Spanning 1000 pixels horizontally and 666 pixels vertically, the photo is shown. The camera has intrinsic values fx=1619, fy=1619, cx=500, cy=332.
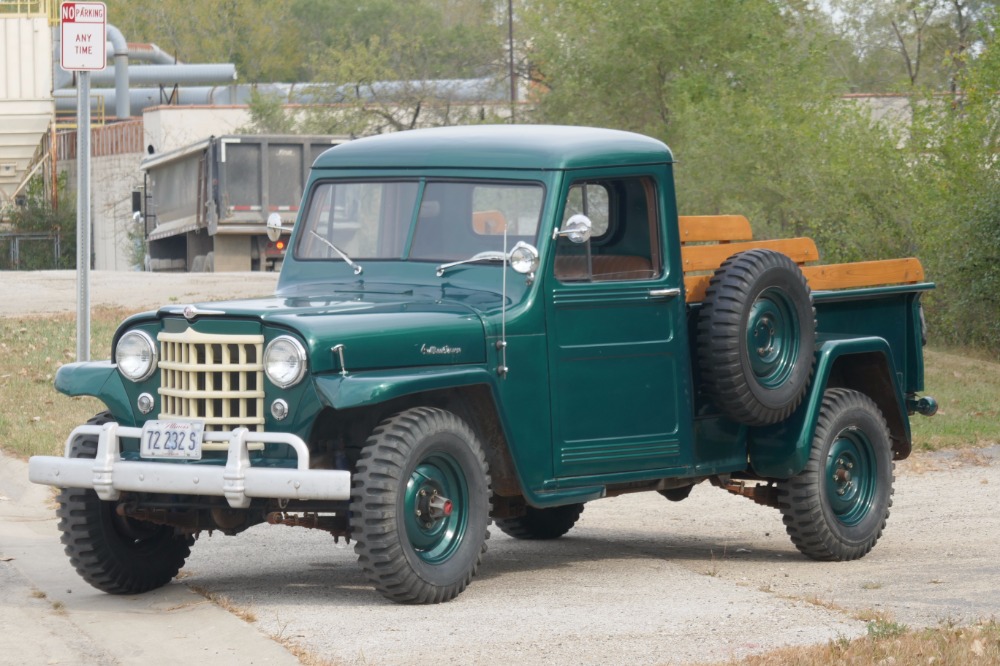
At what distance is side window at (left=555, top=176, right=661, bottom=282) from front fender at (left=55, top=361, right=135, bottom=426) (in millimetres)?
2246

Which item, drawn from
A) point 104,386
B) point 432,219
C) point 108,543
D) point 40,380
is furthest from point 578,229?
point 40,380

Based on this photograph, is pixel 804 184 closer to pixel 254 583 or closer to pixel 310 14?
pixel 254 583

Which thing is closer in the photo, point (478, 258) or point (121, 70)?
point (478, 258)

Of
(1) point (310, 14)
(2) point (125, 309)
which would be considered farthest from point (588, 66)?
(1) point (310, 14)

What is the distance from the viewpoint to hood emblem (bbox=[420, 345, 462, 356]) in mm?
6828

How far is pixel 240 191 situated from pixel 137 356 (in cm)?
2173

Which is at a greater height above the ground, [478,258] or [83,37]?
[83,37]

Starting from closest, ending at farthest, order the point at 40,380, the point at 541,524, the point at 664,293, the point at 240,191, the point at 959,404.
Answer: the point at 664,293 → the point at 541,524 → the point at 40,380 → the point at 959,404 → the point at 240,191

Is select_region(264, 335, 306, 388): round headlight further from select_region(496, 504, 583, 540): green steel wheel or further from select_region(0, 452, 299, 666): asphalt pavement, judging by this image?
select_region(496, 504, 583, 540): green steel wheel

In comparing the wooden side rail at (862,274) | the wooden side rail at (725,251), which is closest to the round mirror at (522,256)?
the wooden side rail at (725,251)

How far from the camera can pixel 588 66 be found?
A: 27.0 m

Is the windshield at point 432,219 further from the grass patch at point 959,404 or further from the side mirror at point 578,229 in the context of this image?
the grass patch at point 959,404

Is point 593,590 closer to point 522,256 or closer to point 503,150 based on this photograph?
point 522,256

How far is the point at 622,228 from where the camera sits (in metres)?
7.98
